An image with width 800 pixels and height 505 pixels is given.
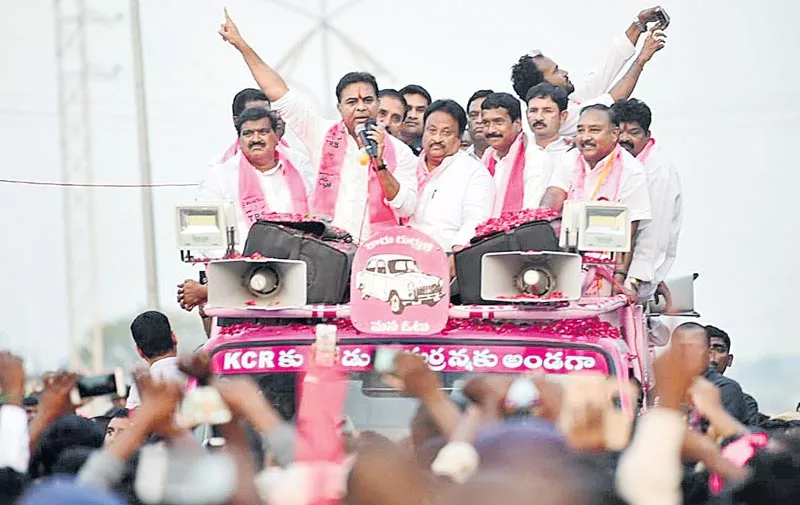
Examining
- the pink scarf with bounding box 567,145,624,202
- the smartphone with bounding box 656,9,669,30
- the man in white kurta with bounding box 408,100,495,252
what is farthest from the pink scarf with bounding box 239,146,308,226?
the smartphone with bounding box 656,9,669,30

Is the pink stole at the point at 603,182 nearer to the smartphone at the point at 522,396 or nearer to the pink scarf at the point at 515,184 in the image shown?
the pink scarf at the point at 515,184

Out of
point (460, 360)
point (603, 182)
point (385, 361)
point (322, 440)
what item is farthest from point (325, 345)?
point (603, 182)

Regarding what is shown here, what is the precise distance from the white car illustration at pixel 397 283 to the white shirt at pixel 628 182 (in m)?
1.91

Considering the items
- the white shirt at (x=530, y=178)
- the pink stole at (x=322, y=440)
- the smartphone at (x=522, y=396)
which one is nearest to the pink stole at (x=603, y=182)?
the white shirt at (x=530, y=178)

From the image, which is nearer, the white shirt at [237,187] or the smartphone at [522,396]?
the smartphone at [522,396]

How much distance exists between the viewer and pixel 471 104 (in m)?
9.05

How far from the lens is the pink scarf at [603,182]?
7.75 metres

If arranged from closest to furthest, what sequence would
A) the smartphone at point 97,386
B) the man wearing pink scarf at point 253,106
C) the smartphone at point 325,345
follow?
the smartphone at point 97,386 → the smartphone at point 325,345 → the man wearing pink scarf at point 253,106

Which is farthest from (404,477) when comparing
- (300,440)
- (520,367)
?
(520,367)

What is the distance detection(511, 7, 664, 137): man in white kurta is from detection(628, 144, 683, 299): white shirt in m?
0.72

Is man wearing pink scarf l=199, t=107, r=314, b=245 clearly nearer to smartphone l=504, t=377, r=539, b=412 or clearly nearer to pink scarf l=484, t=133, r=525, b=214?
pink scarf l=484, t=133, r=525, b=214

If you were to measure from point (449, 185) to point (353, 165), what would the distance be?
19.0 inches

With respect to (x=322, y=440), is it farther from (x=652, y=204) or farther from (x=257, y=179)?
(x=652, y=204)

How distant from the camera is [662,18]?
9.37 meters
